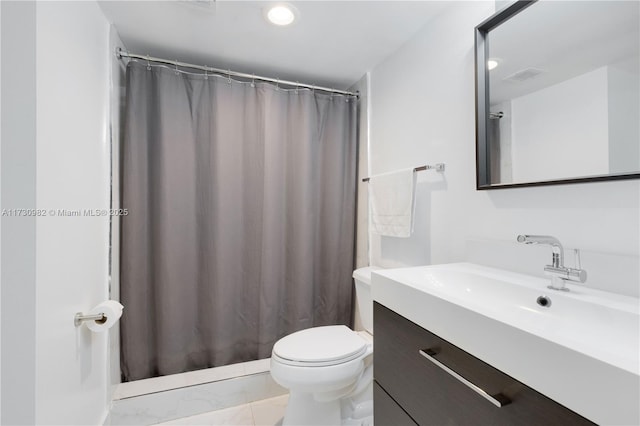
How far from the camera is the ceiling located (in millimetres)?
1356

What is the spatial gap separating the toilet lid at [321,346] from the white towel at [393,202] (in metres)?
0.60

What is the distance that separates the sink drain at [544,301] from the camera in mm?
807

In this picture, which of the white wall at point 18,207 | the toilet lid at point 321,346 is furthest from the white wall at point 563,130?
the white wall at point 18,207

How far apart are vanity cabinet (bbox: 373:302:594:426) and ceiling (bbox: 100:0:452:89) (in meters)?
1.37

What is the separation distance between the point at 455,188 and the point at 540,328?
33.1 inches

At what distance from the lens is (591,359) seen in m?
0.44

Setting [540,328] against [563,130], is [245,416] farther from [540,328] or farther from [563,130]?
[563,130]

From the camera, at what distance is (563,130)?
0.92m

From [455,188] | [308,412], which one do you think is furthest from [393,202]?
[308,412]

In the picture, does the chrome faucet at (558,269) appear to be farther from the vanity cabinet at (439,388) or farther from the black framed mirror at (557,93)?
the vanity cabinet at (439,388)

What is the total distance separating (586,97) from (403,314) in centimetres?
85

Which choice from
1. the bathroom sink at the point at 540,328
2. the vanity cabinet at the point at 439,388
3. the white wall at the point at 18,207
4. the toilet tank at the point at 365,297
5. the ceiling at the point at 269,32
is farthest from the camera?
the toilet tank at the point at 365,297

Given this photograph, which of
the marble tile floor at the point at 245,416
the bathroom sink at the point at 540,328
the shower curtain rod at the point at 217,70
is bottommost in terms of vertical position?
the marble tile floor at the point at 245,416

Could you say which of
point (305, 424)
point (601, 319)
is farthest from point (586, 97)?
point (305, 424)
